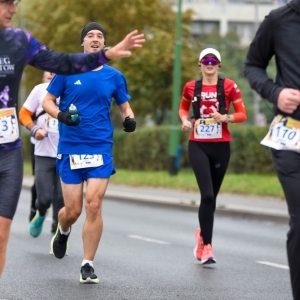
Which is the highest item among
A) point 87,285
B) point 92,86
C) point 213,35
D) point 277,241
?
point 92,86

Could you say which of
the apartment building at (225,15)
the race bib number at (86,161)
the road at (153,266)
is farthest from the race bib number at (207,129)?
the apartment building at (225,15)

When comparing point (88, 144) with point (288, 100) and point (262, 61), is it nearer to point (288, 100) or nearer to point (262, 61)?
point (262, 61)

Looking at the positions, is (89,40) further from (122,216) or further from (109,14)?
(109,14)

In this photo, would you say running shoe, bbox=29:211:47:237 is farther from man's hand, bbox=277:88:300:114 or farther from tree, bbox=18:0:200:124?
tree, bbox=18:0:200:124

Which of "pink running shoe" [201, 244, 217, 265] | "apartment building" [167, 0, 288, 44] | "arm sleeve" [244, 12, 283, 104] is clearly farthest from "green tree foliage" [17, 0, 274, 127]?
"apartment building" [167, 0, 288, 44]

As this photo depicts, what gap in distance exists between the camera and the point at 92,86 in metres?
8.44

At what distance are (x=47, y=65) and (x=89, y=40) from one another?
2.61 m

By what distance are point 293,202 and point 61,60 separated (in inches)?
64.3

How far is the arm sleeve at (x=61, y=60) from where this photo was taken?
19.9ft

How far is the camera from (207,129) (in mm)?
9867

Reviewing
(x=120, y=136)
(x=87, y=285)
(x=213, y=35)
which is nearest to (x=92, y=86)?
(x=87, y=285)

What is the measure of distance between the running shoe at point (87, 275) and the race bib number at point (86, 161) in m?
0.81

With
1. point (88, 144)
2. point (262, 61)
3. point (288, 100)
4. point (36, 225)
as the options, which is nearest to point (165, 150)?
point (36, 225)

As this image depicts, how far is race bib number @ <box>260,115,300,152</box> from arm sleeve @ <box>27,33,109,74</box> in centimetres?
107
